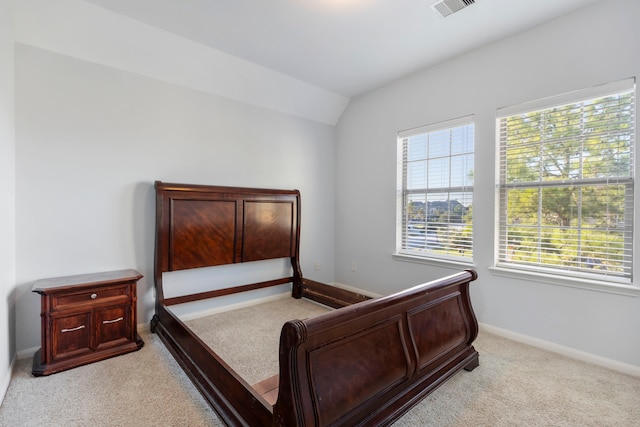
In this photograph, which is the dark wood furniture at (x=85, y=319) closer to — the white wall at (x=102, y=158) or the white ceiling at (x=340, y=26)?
the white wall at (x=102, y=158)

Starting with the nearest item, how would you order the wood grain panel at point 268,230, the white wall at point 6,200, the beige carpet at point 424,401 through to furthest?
the beige carpet at point 424,401
the white wall at point 6,200
the wood grain panel at point 268,230

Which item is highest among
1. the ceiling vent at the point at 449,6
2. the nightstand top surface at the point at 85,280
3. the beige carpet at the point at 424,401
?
the ceiling vent at the point at 449,6

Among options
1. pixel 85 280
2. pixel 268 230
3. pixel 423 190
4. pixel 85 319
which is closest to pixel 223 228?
pixel 268 230

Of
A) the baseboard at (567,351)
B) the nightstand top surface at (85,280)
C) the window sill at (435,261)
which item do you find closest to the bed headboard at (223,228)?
the nightstand top surface at (85,280)

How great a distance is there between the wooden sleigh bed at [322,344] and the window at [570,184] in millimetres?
917

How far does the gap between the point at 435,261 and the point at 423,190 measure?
2.76ft

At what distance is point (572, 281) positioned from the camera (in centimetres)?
238

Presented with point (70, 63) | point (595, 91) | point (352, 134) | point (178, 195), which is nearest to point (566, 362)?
point (595, 91)

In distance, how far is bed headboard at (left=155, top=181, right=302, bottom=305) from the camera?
2.84 m

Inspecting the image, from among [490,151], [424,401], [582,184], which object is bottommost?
[424,401]

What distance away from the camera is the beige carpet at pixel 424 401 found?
1.68 m

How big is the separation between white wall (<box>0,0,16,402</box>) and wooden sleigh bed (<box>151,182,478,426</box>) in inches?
37.5

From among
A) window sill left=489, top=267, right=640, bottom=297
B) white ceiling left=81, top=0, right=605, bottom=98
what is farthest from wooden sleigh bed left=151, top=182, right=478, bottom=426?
white ceiling left=81, top=0, right=605, bottom=98

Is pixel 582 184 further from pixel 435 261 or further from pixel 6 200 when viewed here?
pixel 6 200
